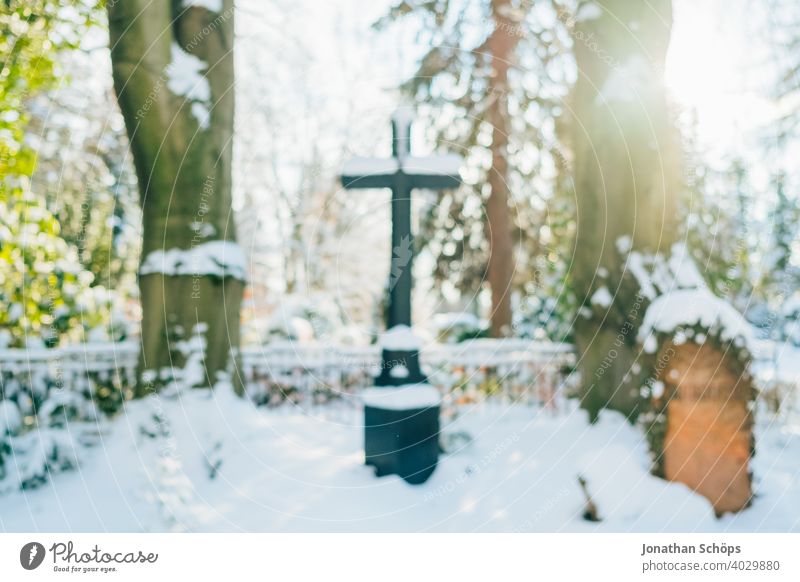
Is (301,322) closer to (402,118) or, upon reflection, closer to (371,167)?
(371,167)

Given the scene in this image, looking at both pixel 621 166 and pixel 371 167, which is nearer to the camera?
pixel 371 167

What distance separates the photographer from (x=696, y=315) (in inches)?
147

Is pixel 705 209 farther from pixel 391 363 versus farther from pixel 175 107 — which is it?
pixel 175 107

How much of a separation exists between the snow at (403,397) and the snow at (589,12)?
10.8 feet

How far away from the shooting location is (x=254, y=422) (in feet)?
15.9

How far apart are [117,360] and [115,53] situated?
10.6ft

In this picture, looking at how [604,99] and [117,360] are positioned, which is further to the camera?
[117,360]

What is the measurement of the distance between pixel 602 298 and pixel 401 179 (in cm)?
193

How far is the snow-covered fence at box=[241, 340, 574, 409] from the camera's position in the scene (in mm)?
7121

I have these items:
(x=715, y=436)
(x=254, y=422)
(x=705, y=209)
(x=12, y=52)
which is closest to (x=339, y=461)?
(x=254, y=422)

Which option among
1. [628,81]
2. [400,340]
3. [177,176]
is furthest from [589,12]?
[177,176]

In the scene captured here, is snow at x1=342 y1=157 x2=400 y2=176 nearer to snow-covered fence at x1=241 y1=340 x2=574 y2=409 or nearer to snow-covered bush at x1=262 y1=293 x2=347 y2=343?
snow-covered fence at x1=241 y1=340 x2=574 y2=409

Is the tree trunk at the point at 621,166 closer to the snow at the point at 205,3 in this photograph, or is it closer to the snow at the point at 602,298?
the snow at the point at 602,298

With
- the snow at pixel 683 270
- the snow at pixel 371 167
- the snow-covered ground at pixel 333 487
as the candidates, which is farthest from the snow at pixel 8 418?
the snow at pixel 683 270
